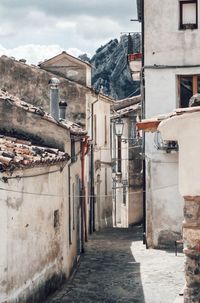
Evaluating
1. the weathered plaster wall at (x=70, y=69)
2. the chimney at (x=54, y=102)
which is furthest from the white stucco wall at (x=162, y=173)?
the weathered plaster wall at (x=70, y=69)

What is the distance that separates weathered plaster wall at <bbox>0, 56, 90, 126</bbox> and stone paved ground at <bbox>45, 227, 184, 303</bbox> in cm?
656

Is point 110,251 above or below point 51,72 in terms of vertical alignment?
below

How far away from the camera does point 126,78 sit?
6150 centimetres

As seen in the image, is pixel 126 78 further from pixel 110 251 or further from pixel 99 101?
pixel 110 251

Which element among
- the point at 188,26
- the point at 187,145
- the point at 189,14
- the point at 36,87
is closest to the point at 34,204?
the point at 187,145

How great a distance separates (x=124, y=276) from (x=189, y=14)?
10299mm

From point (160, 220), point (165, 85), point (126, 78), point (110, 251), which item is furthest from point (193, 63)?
point (126, 78)

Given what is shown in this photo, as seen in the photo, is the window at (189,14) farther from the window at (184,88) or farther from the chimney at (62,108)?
the chimney at (62,108)

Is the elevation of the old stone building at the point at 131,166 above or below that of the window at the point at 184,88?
below

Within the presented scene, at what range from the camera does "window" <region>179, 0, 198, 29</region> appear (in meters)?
21.6

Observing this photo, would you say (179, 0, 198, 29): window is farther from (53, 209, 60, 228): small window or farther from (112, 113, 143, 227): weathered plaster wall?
(112, 113, 143, 227): weathered plaster wall

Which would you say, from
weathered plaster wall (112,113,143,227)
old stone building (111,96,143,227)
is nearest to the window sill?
old stone building (111,96,143,227)

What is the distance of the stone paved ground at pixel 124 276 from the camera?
48.5 ft

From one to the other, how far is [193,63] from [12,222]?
39.5 feet
